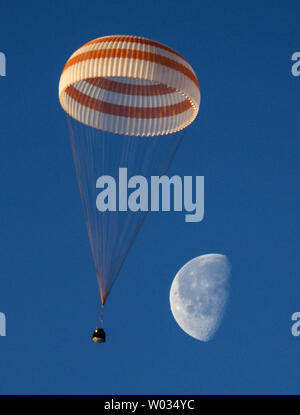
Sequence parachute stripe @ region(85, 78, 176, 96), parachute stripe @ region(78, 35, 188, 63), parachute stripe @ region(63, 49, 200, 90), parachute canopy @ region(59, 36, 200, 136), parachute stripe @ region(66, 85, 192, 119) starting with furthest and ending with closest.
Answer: parachute stripe @ region(85, 78, 176, 96)
parachute stripe @ region(66, 85, 192, 119)
parachute canopy @ region(59, 36, 200, 136)
parachute stripe @ region(78, 35, 188, 63)
parachute stripe @ region(63, 49, 200, 90)

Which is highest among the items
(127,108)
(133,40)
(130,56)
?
(127,108)

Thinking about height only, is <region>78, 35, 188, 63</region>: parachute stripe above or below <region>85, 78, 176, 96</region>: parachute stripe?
below

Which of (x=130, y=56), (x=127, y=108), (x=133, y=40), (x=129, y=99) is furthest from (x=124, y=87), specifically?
(x=130, y=56)

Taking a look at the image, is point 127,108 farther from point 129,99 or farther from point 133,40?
point 133,40

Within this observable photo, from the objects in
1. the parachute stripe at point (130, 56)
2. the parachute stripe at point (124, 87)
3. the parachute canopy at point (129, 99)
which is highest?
the parachute stripe at point (124, 87)

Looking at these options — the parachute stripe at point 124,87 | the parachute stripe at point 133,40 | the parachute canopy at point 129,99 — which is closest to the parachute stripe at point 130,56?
the parachute canopy at point 129,99

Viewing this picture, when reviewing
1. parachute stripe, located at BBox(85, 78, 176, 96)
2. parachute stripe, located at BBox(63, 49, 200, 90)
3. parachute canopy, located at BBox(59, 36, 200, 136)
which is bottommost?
parachute stripe, located at BBox(63, 49, 200, 90)

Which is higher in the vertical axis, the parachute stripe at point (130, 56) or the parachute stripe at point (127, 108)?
the parachute stripe at point (127, 108)

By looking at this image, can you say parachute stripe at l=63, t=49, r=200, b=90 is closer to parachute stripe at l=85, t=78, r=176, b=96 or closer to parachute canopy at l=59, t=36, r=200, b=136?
parachute canopy at l=59, t=36, r=200, b=136

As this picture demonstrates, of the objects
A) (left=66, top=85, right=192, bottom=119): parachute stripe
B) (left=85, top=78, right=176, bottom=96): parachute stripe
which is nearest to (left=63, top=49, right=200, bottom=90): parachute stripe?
(left=66, top=85, right=192, bottom=119): parachute stripe

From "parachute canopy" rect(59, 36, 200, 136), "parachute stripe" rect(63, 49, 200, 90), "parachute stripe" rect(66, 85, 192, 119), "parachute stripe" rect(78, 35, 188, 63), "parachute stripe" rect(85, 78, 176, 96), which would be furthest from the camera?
"parachute stripe" rect(85, 78, 176, 96)

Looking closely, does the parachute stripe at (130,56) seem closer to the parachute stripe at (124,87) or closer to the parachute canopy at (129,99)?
the parachute canopy at (129,99)
